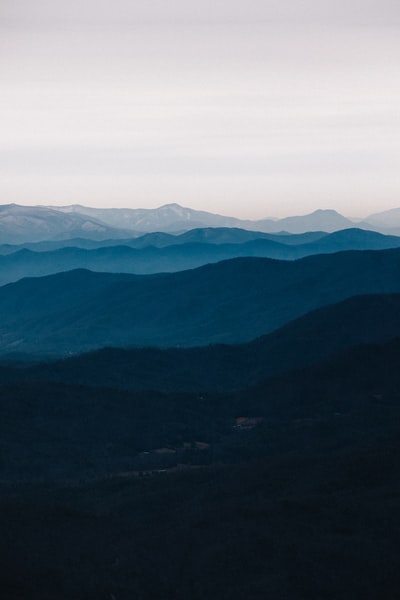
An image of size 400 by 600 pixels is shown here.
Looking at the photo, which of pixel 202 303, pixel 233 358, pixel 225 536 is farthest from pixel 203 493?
pixel 202 303

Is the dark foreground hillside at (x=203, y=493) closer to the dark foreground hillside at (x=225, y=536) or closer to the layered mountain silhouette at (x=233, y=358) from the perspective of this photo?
the dark foreground hillside at (x=225, y=536)

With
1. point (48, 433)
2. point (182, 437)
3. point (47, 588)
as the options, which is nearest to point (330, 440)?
point (182, 437)

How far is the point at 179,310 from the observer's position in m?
158

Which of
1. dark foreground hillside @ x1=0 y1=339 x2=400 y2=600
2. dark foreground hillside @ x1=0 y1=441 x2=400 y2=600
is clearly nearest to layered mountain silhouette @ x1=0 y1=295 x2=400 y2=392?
dark foreground hillside @ x1=0 y1=339 x2=400 y2=600

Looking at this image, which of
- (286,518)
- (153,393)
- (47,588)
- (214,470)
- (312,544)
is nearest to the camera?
(47,588)

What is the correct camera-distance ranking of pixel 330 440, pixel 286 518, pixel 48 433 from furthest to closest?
pixel 48 433, pixel 330 440, pixel 286 518

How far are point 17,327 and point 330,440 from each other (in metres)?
121

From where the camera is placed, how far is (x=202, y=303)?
15925 cm

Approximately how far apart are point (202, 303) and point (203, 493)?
11383cm

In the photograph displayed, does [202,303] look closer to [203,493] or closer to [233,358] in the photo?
[233,358]

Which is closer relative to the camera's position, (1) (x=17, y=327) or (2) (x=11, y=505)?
(2) (x=11, y=505)

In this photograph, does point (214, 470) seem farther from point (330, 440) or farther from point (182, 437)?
point (182, 437)

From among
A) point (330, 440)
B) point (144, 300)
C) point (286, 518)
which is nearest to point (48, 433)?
point (330, 440)

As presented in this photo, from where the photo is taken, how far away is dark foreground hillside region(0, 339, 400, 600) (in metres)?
35.0
